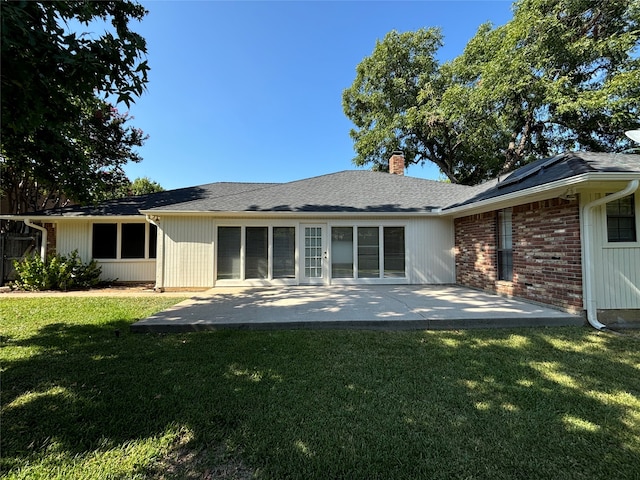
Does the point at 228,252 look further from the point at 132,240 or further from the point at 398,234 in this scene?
the point at 398,234

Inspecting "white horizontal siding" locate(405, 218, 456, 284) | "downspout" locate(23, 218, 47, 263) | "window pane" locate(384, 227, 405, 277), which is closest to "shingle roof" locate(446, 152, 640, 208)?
"white horizontal siding" locate(405, 218, 456, 284)

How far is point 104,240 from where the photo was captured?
35.1 feet

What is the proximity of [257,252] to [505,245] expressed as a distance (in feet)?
23.1

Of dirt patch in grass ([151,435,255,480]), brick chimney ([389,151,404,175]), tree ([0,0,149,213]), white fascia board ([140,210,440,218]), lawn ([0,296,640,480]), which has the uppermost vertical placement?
brick chimney ([389,151,404,175])

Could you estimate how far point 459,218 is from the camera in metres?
9.53

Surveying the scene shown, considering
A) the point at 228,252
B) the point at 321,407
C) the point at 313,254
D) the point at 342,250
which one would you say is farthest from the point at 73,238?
the point at 321,407

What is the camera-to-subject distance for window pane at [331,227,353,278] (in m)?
9.58

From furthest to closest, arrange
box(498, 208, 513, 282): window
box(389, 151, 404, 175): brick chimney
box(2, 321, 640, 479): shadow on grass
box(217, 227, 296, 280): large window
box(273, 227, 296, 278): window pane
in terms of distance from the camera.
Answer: box(389, 151, 404, 175): brick chimney, box(273, 227, 296, 278): window pane, box(217, 227, 296, 280): large window, box(498, 208, 513, 282): window, box(2, 321, 640, 479): shadow on grass

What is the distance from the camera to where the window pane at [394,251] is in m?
9.65

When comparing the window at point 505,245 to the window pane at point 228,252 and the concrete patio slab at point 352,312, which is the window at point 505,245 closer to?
the concrete patio slab at point 352,312

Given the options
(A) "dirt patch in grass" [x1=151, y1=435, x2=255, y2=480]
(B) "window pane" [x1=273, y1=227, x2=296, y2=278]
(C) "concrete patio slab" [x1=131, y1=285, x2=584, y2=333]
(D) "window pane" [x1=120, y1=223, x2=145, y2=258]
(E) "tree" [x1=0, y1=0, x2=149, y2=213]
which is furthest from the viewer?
(D) "window pane" [x1=120, y1=223, x2=145, y2=258]

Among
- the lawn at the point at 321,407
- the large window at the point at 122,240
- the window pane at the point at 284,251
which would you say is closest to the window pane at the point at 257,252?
the window pane at the point at 284,251

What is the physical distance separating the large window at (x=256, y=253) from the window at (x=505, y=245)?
Answer: 5.87 meters

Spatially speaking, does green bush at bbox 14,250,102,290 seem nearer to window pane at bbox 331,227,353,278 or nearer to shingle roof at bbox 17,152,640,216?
shingle roof at bbox 17,152,640,216
